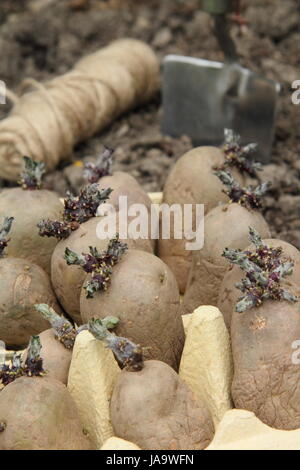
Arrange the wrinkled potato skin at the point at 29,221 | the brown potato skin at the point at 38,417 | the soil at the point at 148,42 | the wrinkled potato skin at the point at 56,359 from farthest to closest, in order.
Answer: the soil at the point at 148,42
the wrinkled potato skin at the point at 29,221
the wrinkled potato skin at the point at 56,359
the brown potato skin at the point at 38,417

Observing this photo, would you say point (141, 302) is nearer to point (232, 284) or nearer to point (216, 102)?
point (232, 284)

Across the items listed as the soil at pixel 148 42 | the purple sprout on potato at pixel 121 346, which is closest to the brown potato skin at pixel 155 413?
the purple sprout on potato at pixel 121 346

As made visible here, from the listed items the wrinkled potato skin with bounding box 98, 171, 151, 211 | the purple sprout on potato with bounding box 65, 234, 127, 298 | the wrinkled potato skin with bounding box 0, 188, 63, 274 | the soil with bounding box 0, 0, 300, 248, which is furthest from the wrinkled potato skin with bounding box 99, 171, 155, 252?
Result: the soil with bounding box 0, 0, 300, 248

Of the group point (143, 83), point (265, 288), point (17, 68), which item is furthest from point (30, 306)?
point (17, 68)

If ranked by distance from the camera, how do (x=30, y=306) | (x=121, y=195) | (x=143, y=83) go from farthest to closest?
(x=143, y=83)
(x=121, y=195)
(x=30, y=306)

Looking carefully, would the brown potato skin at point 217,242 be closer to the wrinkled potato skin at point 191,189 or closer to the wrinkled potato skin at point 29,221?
the wrinkled potato skin at point 191,189

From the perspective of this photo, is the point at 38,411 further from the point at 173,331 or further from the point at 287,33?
the point at 287,33

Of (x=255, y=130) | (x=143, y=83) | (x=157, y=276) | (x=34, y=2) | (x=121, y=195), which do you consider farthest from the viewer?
(x=34, y=2)

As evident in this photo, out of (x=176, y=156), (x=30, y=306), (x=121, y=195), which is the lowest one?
(x=176, y=156)
